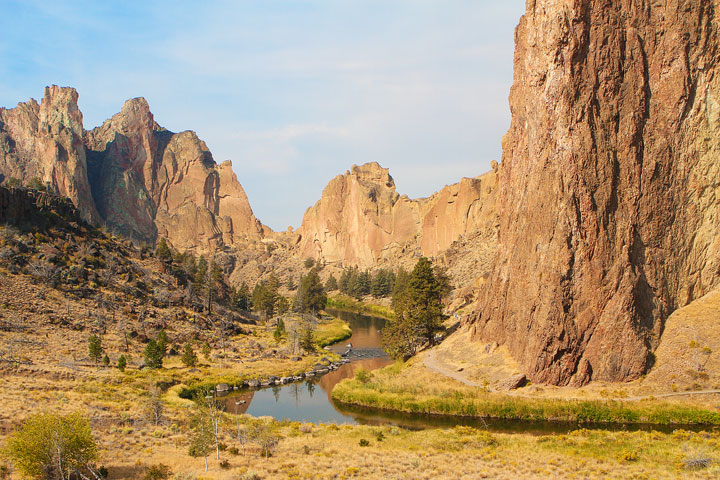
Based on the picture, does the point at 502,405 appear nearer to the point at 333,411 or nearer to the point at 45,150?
the point at 333,411

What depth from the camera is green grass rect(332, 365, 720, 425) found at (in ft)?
116

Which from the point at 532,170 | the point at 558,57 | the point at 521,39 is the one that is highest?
the point at 521,39

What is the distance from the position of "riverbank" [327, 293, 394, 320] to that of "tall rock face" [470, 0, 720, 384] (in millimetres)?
73274

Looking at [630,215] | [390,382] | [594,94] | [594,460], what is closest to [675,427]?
[594,460]

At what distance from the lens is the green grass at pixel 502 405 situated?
35.4 metres

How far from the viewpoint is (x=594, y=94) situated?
45688mm

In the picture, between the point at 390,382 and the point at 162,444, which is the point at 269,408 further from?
the point at 162,444

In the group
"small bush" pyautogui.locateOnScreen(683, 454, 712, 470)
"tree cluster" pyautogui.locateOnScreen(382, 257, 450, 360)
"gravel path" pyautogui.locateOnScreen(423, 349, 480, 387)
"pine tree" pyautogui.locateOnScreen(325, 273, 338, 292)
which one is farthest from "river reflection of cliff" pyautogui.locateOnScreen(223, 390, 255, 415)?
"pine tree" pyautogui.locateOnScreen(325, 273, 338, 292)

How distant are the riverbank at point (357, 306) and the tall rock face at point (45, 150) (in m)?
104

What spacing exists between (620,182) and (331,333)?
60.2m

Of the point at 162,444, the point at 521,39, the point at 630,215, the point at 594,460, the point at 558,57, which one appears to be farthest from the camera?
the point at 521,39

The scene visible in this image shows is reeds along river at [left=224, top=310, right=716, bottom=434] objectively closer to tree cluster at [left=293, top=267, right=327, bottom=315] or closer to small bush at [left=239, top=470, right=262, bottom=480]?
small bush at [left=239, top=470, right=262, bottom=480]

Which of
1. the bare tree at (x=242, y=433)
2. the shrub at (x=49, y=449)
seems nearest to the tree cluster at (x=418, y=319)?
the bare tree at (x=242, y=433)

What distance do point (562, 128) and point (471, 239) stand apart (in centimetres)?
9007
